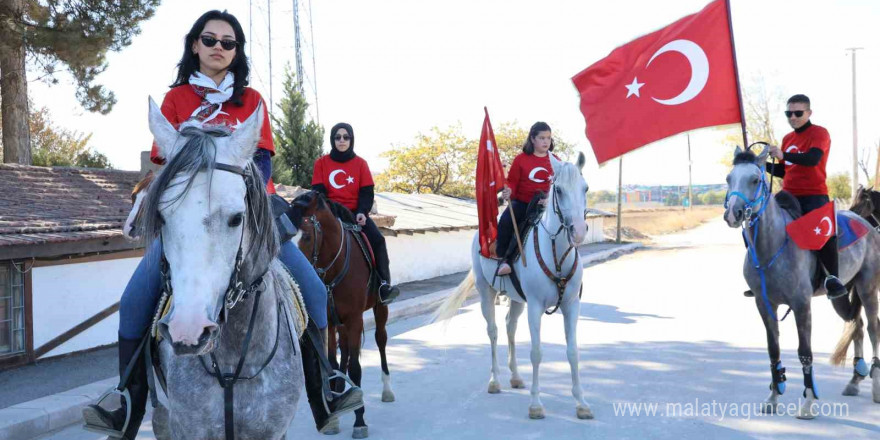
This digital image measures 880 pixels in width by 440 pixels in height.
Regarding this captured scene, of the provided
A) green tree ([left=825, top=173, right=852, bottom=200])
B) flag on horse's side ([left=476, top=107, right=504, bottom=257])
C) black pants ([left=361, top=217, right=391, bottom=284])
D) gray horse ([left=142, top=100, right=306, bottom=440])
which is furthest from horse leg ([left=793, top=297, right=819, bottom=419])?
green tree ([left=825, top=173, right=852, bottom=200])

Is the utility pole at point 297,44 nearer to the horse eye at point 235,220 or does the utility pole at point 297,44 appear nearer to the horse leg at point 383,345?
the horse leg at point 383,345

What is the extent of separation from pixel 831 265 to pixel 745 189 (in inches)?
51.8

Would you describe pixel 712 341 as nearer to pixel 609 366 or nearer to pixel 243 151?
pixel 609 366

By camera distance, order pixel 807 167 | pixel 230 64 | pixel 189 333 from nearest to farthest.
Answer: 1. pixel 189 333
2. pixel 230 64
3. pixel 807 167

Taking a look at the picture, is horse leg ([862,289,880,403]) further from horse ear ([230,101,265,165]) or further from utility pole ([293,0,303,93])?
utility pole ([293,0,303,93])

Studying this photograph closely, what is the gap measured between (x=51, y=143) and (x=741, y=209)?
32.8m

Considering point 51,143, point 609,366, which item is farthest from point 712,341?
point 51,143

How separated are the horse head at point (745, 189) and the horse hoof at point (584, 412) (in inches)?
82.6

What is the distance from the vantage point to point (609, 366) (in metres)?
8.17

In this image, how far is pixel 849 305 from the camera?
7.26 meters

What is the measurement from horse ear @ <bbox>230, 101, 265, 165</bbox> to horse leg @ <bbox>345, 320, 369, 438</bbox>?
12.1 ft

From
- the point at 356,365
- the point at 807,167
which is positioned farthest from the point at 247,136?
the point at 807,167

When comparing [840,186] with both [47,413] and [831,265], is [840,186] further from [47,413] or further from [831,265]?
[47,413]

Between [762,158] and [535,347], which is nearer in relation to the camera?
[762,158]
